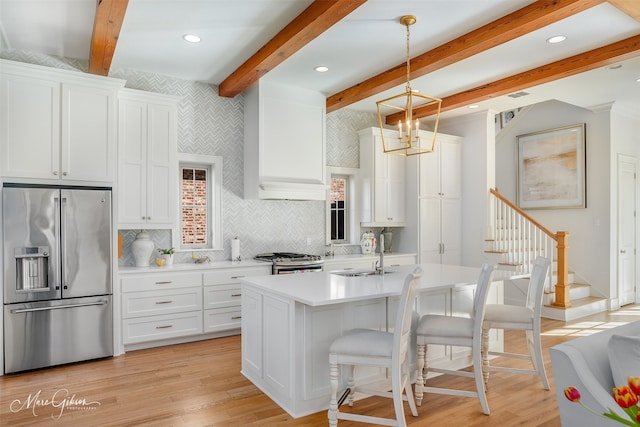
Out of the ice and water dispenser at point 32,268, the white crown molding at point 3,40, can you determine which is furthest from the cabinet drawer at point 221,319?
the white crown molding at point 3,40

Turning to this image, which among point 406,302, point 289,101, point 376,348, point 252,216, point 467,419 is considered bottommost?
point 467,419

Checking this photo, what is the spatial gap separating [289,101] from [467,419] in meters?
3.84

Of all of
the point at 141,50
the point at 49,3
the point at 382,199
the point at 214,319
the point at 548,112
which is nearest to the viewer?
the point at 49,3

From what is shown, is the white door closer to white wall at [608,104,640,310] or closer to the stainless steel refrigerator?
white wall at [608,104,640,310]

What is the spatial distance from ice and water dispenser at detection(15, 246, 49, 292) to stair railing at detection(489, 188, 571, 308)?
556cm

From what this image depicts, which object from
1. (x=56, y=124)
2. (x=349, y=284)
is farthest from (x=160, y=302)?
(x=349, y=284)

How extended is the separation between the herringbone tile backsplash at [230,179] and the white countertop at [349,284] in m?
1.89

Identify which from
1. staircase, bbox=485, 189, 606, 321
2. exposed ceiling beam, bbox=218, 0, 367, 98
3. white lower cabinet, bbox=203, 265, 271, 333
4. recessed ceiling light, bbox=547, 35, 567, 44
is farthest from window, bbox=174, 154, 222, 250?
staircase, bbox=485, 189, 606, 321

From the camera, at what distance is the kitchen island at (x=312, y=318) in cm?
270

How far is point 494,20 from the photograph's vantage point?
3426 millimetres

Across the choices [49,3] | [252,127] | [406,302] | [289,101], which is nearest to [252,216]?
[252,127]

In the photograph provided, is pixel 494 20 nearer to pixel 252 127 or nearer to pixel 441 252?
pixel 252 127

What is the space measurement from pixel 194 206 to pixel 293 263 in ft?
4.60

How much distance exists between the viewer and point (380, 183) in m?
6.04
